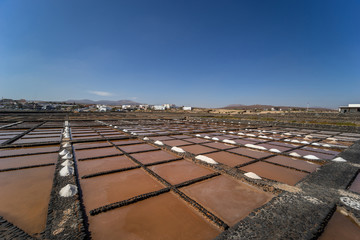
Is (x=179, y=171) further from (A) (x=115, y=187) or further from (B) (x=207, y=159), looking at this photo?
(A) (x=115, y=187)

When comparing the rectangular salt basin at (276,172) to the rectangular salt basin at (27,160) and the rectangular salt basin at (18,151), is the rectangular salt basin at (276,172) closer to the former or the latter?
the rectangular salt basin at (27,160)

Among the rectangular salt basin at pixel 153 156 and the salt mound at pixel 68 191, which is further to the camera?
the rectangular salt basin at pixel 153 156

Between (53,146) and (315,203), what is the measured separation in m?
7.19

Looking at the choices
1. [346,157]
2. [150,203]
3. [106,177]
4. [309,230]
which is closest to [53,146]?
[106,177]

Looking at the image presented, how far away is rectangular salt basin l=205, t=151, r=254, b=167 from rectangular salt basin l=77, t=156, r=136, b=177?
232cm

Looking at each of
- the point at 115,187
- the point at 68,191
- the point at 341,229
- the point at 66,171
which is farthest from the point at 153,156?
the point at 341,229

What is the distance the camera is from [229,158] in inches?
174

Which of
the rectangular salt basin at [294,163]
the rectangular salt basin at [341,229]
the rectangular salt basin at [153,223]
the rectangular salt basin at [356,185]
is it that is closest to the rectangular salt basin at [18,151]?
the rectangular salt basin at [153,223]

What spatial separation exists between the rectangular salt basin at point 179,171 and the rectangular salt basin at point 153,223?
31.0 inches

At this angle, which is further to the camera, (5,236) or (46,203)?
(46,203)

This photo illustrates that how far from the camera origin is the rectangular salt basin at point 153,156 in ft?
13.4

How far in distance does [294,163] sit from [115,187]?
174 inches

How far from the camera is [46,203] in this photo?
214 centimetres

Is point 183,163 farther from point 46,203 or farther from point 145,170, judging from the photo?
point 46,203
